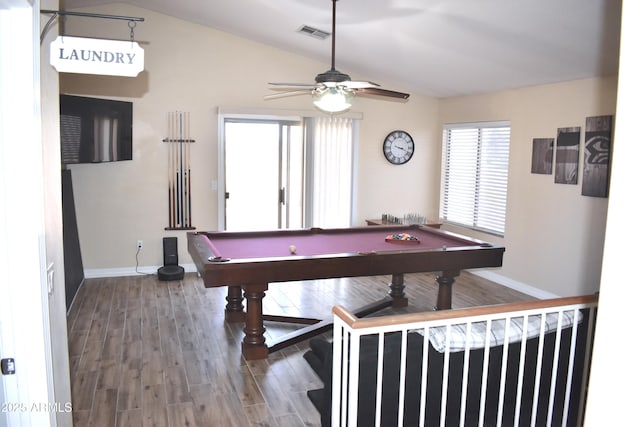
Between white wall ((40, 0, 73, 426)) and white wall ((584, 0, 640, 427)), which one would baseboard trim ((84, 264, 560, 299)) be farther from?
white wall ((584, 0, 640, 427))

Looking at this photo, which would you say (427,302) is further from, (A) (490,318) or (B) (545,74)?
(A) (490,318)

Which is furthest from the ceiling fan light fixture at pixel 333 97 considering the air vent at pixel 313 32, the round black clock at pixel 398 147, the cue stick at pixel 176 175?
the round black clock at pixel 398 147

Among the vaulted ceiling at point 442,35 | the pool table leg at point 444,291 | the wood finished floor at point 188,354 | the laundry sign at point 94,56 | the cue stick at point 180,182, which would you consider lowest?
the wood finished floor at point 188,354

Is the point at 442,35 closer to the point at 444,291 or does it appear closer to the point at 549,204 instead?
the point at 549,204

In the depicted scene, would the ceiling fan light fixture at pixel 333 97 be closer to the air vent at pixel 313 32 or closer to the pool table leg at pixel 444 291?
the air vent at pixel 313 32

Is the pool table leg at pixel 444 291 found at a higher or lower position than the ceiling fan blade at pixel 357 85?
lower

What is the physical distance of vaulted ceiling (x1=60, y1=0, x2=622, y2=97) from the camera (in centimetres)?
395

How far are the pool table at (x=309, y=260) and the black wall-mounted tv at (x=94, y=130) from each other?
1746 mm

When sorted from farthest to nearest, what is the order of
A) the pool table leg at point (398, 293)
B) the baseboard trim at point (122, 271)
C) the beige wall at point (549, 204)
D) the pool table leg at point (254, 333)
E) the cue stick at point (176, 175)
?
the cue stick at point (176, 175) → the baseboard trim at point (122, 271) → the pool table leg at point (398, 293) → the beige wall at point (549, 204) → the pool table leg at point (254, 333)

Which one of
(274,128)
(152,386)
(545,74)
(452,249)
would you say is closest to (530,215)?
(545,74)

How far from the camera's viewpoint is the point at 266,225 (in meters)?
6.96

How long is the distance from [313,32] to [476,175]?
286cm

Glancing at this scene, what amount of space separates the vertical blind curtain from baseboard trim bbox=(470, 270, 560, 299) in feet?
6.52

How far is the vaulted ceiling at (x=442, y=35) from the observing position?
3.95 metres
